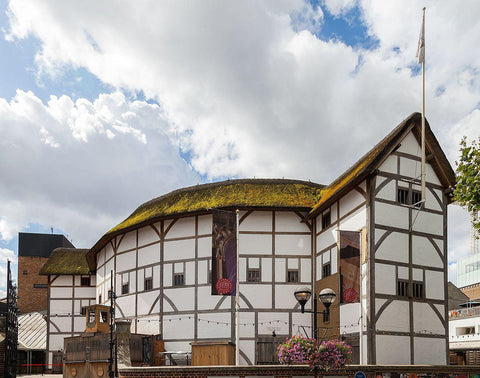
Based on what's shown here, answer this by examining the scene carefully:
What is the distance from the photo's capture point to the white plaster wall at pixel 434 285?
2828 cm

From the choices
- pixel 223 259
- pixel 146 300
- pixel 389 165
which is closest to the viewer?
pixel 223 259

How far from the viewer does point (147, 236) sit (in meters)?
37.8

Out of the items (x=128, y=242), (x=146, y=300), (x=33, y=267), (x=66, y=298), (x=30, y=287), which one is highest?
(x=128, y=242)

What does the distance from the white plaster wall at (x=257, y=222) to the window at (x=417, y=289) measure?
954 centimetres

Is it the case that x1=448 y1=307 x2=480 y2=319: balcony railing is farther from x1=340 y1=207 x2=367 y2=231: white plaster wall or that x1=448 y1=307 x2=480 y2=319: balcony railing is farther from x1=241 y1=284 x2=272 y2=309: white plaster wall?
x1=340 y1=207 x2=367 y2=231: white plaster wall

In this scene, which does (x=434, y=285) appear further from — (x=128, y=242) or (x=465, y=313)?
(x=465, y=313)

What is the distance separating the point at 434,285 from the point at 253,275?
10.3 meters

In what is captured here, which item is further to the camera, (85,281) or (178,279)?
(85,281)

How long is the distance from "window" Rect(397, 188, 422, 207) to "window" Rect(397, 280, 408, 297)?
385 centimetres

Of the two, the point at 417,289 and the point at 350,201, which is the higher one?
the point at 350,201

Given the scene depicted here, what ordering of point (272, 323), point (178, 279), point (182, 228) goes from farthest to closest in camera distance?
point (182, 228)
point (178, 279)
point (272, 323)

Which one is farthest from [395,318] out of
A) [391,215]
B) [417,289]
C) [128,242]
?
[128,242]

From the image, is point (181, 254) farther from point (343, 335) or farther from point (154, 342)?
point (343, 335)

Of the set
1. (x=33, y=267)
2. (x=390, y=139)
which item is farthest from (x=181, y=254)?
(x=33, y=267)
